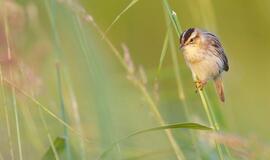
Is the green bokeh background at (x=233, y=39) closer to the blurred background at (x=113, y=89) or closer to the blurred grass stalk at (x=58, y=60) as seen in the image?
the blurred background at (x=113, y=89)

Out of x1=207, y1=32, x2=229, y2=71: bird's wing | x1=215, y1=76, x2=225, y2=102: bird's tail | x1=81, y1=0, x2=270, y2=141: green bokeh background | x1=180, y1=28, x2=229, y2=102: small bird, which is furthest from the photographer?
x1=81, y1=0, x2=270, y2=141: green bokeh background

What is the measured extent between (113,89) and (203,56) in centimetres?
157

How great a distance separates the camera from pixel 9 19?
4328mm

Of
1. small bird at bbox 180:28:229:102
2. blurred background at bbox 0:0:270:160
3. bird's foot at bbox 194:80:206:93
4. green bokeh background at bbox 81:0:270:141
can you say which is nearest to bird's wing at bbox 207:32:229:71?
small bird at bbox 180:28:229:102

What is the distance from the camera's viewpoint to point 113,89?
5832mm

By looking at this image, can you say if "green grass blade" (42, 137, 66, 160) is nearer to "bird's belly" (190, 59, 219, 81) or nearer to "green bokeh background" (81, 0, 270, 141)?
"bird's belly" (190, 59, 219, 81)

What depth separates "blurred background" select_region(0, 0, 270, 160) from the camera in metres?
3.91

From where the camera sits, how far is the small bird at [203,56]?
13.4ft

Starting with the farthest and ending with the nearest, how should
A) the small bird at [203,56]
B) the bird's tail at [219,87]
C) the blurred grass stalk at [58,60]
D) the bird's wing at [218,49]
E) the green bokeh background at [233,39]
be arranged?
the green bokeh background at [233,39] → the bird's tail at [219,87] → the bird's wing at [218,49] → the small bird at [203,56] → the blurred grass stalk at [58,60]

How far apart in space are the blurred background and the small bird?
9 centimetres

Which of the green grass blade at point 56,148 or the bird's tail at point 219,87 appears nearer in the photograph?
the green grass blade at point 56,148

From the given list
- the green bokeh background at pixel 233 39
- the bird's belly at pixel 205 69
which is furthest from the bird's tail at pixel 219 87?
the green bokeh background at pixel 233 39

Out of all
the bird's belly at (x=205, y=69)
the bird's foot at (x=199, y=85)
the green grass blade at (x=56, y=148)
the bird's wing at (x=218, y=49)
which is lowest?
the green grass blade at (x=56, y=148)

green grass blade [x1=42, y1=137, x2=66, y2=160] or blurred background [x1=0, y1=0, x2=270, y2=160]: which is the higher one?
blurred background [x1=0, y1=0, x2=270, y2=160]
